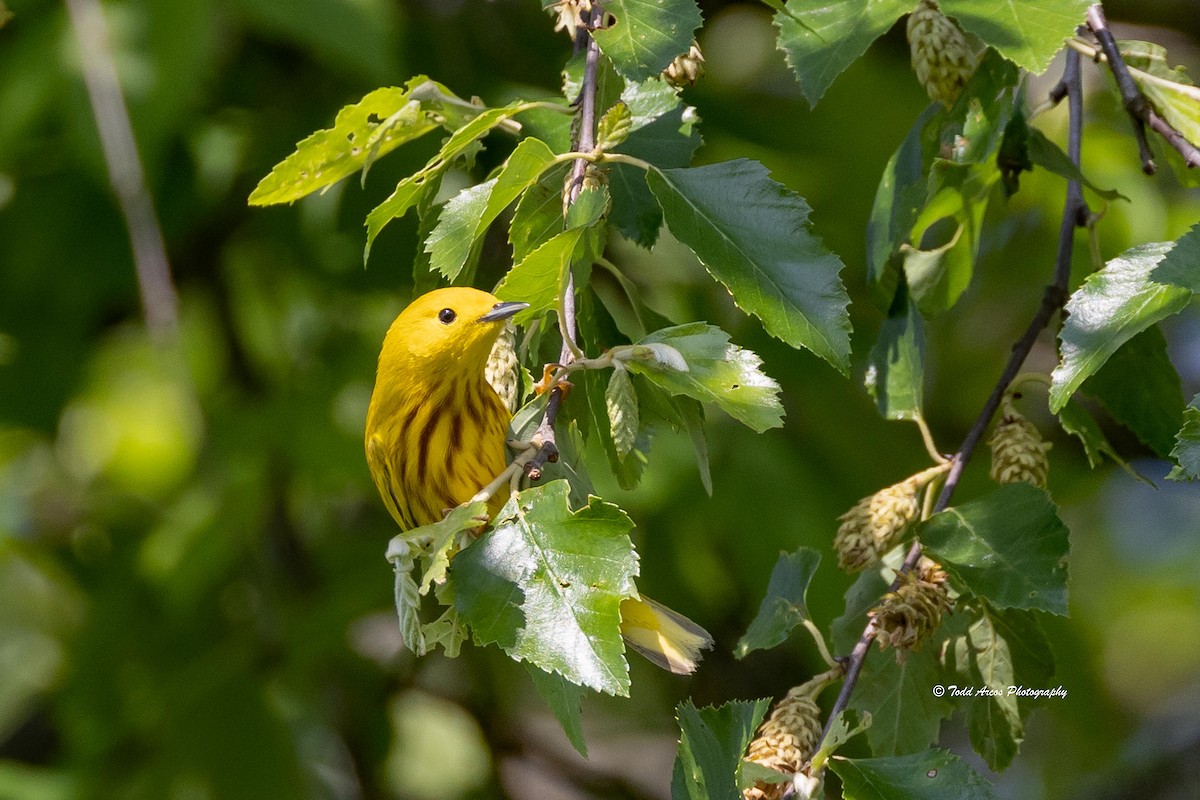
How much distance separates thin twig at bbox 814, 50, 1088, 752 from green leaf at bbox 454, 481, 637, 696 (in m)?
0.49

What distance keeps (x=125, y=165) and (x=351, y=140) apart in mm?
955

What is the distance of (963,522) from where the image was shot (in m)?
1.84

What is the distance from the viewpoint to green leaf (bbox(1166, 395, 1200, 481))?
4.70 feet

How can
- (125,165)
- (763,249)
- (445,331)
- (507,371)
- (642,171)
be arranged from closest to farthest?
(763,249) → (642,171) → (507,371) → (125,165) → (445,331)

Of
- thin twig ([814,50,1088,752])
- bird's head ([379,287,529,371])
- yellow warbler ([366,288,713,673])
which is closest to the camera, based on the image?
thin twig ([814,50,1088,752])

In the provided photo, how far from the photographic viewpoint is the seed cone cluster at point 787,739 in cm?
162

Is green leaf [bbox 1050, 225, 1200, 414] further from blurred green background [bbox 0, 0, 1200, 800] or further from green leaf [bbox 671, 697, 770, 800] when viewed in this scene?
blurred green background [bbox 0, 0, 1200, 800]

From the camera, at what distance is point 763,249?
1663mm

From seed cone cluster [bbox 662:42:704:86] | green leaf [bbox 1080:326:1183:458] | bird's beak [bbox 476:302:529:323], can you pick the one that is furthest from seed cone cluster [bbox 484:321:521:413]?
green leaf [bbox 1080:326:1183:458]

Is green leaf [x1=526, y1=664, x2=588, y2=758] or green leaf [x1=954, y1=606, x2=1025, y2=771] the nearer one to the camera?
green leaf [x1=526, y1=664, x2=588, y2=758]

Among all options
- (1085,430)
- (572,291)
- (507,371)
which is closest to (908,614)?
(1085,430)

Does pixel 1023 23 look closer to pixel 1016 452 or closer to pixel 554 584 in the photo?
pixel 1016 452

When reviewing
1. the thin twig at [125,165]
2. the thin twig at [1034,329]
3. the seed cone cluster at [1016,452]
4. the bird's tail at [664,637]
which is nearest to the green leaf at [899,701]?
the thin twig at [1034,329]

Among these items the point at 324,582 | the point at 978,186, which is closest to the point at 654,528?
the point at 324,582
